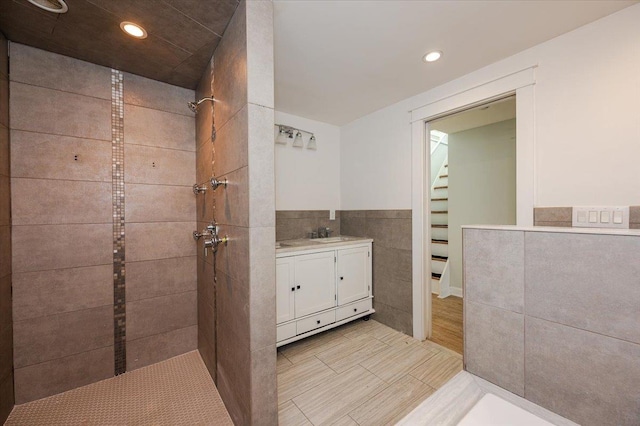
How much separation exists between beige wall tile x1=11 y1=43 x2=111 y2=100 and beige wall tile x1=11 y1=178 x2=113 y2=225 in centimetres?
65

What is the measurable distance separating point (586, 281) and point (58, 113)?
3.00m

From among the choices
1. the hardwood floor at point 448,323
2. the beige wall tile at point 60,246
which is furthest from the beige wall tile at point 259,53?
the hardwood floor at point 448,323

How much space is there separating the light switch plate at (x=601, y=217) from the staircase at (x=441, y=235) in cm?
226

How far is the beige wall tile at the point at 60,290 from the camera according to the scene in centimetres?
155

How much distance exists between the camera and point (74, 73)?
1702 mm

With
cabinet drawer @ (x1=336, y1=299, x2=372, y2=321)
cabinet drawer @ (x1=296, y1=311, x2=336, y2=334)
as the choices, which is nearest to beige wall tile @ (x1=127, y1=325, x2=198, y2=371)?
cabinet drawer @ (x1=296, y1=311, x2=336, y2=334)

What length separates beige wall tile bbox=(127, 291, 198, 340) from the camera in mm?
1896

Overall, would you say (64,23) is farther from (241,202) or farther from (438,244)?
(438,244)

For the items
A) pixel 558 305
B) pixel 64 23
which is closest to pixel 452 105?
pixel 558 305

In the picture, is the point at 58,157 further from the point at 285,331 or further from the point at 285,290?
the point at 285,331

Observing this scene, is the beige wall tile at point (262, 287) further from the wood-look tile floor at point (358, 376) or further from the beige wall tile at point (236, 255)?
the wood-look tile floor at point (358, 376)

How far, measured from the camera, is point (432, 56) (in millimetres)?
1793

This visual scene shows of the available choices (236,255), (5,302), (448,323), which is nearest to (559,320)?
(236,255)

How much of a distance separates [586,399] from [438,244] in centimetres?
312
